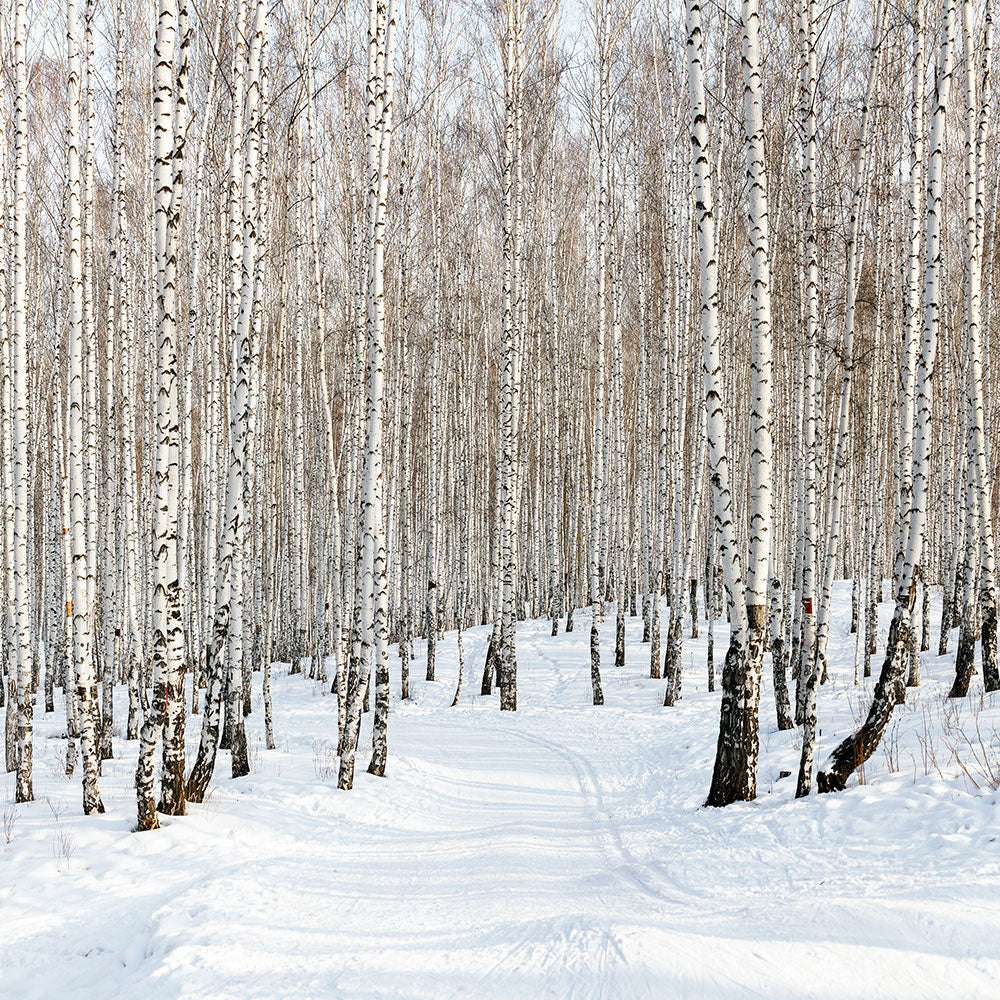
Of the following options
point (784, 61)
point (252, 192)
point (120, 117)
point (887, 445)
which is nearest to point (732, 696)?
point (252, 192)

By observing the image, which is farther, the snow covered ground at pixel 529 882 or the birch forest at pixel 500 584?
the birch forest at pixel 500 584

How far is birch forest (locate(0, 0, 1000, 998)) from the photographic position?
13.2 feet

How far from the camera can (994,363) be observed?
51.2 feet

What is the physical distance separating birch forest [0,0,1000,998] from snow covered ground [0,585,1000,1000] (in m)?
0.03

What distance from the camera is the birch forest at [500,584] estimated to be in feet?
13.2

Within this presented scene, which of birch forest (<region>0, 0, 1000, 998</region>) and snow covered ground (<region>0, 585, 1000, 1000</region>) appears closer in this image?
snow covered ground (<region>0, 585, 1000, 1000</region>)

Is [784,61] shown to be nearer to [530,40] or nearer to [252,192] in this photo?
[530,40]

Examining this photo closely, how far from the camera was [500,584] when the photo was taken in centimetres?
1284

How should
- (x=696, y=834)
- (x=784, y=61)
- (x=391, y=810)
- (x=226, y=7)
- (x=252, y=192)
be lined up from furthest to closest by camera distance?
(x=784, y=61) → (x=226, y=7) → (x=252, y=192) → (x=391, y=810) → (x=696, y=834)

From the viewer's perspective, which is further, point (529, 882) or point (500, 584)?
point (500, 584)

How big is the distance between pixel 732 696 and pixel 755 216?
3785mm

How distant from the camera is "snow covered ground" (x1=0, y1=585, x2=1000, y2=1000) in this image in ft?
11.2

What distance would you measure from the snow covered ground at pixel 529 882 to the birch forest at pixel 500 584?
3 centimetres

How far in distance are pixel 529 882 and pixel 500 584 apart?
820 cm
